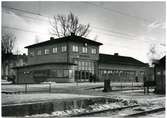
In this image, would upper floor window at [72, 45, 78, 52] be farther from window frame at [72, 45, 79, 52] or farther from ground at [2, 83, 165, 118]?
ground at [2, 83, 165, 118]

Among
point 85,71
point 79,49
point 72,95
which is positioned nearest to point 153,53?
point 85,71

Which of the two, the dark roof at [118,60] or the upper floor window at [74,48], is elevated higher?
the upper floor window at [74,48]

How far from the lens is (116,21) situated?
318 inches

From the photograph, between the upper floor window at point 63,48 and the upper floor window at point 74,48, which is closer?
the upper floor window at point 63,48

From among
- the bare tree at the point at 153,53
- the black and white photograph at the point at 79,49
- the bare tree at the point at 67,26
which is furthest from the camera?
the bare tree at the point at 153,53

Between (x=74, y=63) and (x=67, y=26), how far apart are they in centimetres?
169

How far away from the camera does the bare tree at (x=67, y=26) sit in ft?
22.8

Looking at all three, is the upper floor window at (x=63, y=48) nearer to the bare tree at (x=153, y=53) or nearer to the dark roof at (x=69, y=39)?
the dark roof at (x=69, y=39)

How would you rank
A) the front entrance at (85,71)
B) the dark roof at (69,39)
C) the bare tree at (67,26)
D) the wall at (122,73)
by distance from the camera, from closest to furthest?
the bare tree at (67,26) < the dark roof at (69,39) < the front entrance at (85,71) < the wall at (122,73)

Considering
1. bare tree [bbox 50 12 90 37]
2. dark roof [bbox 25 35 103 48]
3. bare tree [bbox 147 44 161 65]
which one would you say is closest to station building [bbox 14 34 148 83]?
dark roof [bbox 25 35 103 48]

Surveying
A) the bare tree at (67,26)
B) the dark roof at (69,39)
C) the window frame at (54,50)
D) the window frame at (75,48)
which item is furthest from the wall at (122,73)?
the bare tree at (67,26)

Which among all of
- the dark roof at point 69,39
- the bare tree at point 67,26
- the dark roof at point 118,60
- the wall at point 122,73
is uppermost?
the bare tree at point 67,26

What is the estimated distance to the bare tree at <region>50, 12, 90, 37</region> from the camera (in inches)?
274

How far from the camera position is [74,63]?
8.55 m
